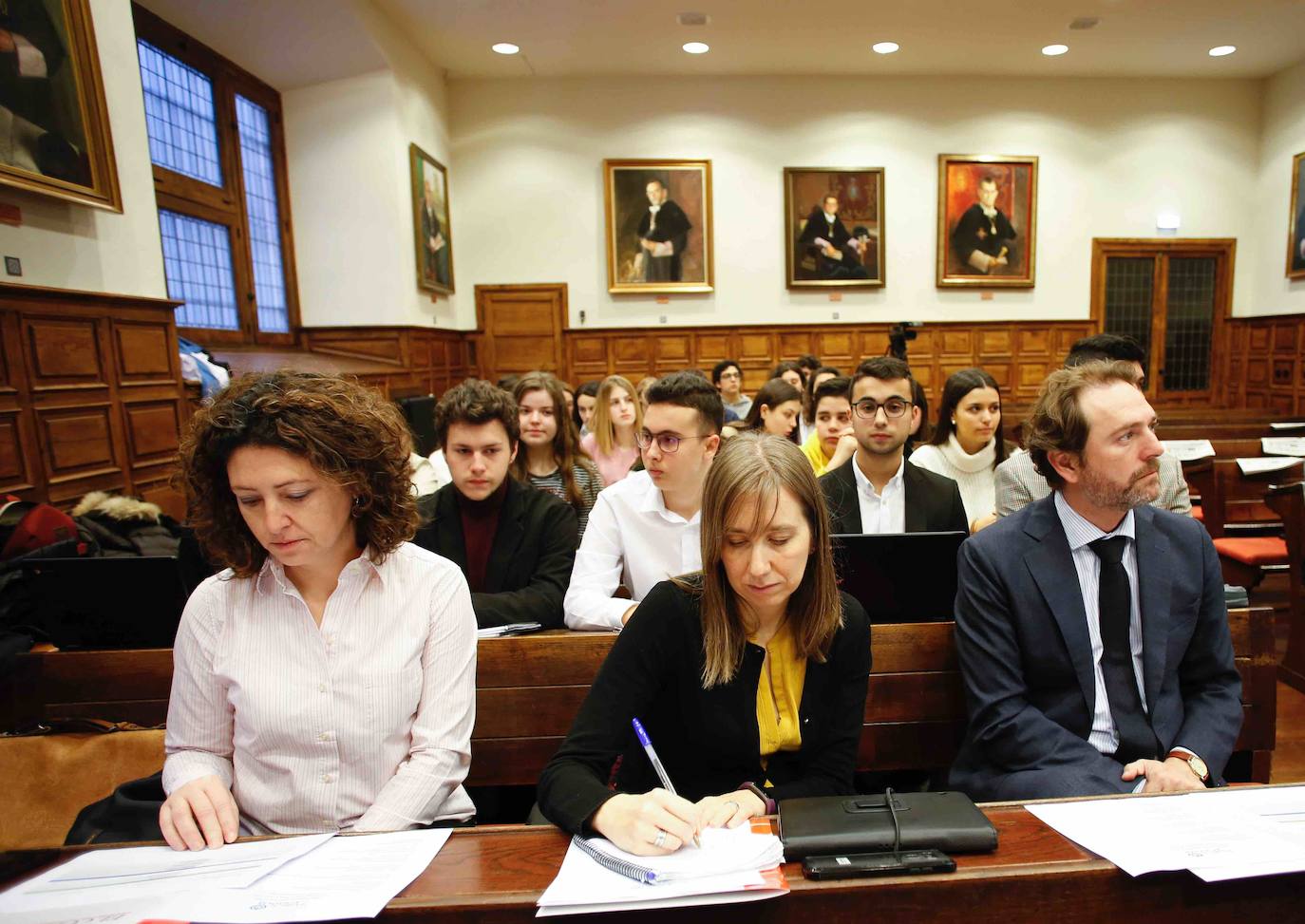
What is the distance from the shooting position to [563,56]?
9664 mm

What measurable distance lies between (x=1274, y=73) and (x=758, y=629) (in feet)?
46.8

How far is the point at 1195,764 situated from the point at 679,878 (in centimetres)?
135

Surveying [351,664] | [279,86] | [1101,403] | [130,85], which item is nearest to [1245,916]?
[1101,403]

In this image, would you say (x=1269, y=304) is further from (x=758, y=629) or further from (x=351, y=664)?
(x=351, y=664)

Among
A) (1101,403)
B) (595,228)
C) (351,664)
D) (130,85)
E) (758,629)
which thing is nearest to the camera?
(351,664)

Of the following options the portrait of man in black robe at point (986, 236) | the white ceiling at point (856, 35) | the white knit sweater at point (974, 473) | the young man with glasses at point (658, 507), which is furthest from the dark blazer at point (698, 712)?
the portrait of man in black robe at point (986, 236)

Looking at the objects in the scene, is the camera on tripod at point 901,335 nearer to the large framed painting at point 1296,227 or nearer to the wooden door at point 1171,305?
the wooden door at point 1171,305

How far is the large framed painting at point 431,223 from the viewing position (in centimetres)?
893

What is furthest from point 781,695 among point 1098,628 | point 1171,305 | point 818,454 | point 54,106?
point 1171,305

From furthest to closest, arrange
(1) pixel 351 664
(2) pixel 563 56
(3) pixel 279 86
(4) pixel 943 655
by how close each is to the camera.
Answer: (2) pixel 563 56, (3) pixel 279 86, (4) pixel 943 655, (1) pixel 351 664

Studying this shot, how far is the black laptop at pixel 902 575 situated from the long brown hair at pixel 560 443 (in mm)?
1774

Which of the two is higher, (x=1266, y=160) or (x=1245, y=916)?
(x=1266, y=160)

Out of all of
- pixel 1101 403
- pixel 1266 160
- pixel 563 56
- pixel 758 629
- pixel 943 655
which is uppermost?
pixel 563 56

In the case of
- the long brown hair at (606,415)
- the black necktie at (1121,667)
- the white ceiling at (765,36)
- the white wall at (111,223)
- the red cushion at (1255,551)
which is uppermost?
the white ceiling at (765,36)
